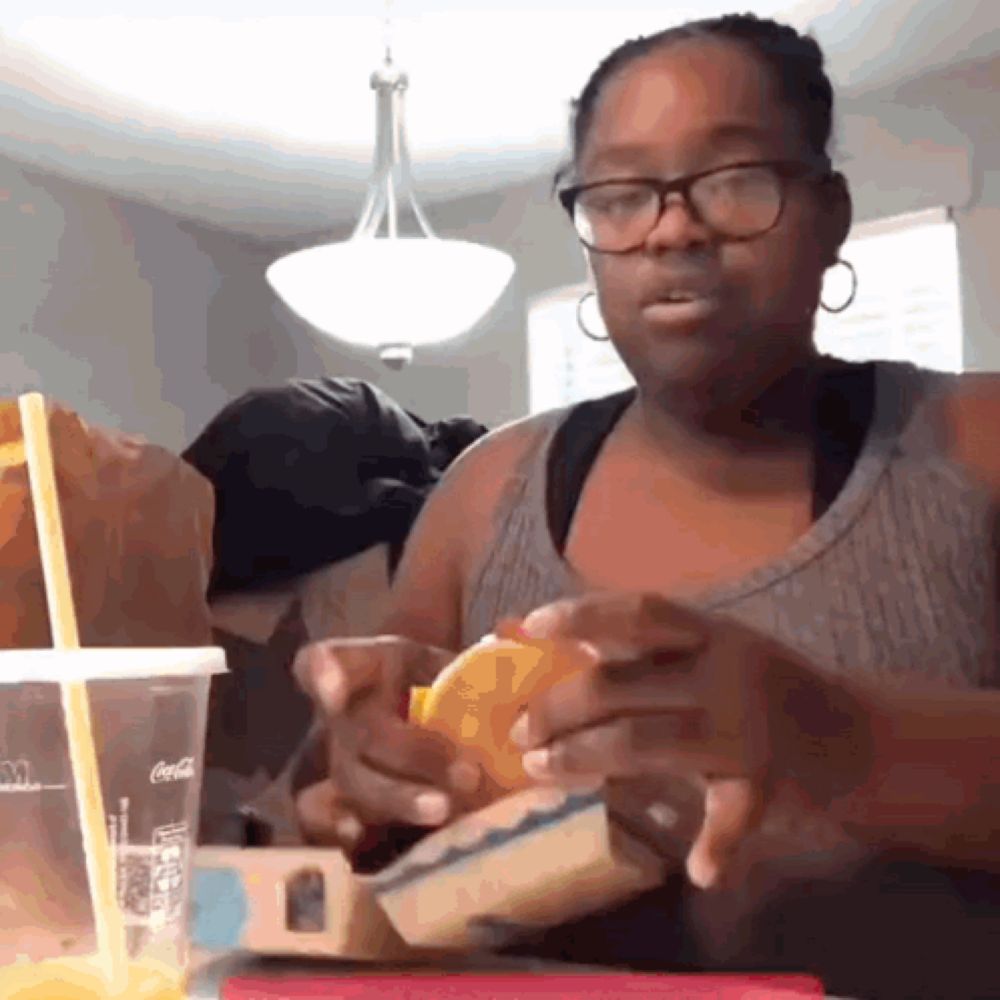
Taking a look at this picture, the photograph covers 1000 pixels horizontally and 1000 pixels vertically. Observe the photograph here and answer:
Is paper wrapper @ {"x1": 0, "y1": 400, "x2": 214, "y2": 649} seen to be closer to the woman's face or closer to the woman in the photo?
the woman

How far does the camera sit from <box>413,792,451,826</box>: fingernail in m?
0.46

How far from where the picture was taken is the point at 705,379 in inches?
22.2

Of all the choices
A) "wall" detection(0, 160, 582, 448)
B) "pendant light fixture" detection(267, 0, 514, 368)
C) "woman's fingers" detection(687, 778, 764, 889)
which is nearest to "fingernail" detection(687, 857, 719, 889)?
"woman's fingers" detection(687, 778, 764, 889)

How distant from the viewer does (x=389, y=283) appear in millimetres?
1058

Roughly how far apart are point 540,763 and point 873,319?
347 millimetres

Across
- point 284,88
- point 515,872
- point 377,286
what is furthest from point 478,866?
point 284,88

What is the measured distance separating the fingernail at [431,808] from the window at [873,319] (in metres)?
0.21

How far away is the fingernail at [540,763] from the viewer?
0.40 m

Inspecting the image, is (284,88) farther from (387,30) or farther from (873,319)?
(873,319)

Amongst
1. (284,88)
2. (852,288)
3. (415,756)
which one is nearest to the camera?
(415,756)

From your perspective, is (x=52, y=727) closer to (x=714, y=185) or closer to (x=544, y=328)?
(x=714, y=185)

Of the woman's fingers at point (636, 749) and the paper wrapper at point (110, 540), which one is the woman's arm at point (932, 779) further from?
the paper wrapper at point (110, 540)

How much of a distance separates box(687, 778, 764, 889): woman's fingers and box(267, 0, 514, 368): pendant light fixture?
2.16 feet

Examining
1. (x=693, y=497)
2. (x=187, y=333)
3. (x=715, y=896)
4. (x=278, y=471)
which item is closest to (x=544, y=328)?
(x=278, y=471)
